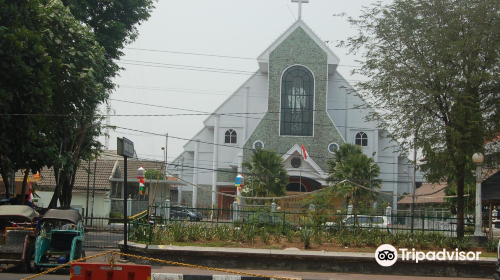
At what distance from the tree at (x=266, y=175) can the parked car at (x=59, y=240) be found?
85.4ft

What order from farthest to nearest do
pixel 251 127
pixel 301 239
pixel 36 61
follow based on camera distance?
pixel 251 127, pixel 36 61, pixel 301 239

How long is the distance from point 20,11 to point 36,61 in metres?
1.99

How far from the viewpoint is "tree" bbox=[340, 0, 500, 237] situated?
50.6 feet

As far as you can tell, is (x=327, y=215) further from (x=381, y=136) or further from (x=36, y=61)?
(x=381, y=136)

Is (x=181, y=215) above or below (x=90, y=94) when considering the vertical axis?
below

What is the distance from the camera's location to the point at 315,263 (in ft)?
41.7

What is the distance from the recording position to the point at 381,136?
4828 centimetres

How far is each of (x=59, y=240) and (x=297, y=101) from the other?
3524cm

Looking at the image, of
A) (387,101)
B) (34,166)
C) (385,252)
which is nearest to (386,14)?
(387,101)

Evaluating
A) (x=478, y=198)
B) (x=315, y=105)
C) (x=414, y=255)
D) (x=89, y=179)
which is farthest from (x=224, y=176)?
(x=414, y=255)

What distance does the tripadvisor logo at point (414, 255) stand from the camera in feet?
41.9

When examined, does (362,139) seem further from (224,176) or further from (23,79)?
(23,79)

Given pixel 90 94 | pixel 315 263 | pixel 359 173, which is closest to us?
pixel 315 263

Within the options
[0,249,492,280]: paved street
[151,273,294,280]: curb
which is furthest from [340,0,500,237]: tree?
[151,273,294,280]: curb
